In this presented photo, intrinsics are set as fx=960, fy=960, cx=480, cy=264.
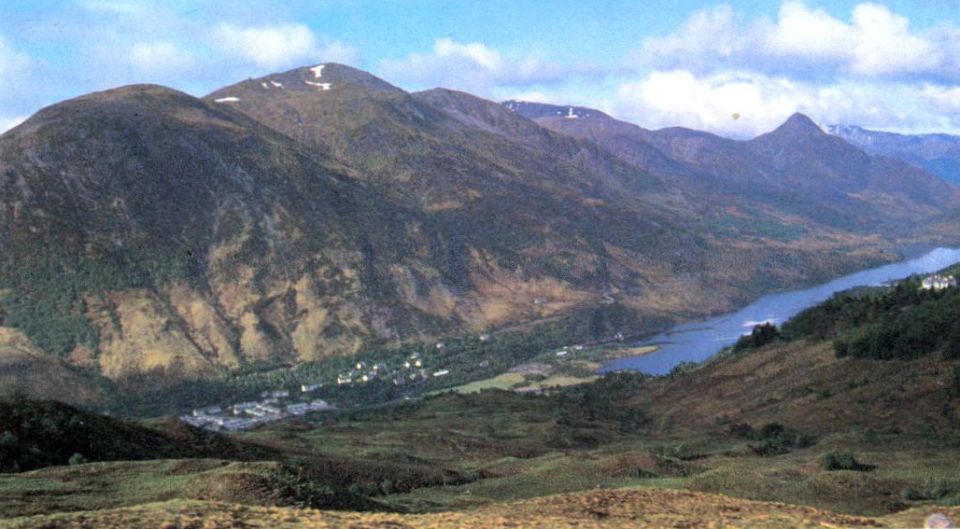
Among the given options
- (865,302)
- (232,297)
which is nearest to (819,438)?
(865,302)

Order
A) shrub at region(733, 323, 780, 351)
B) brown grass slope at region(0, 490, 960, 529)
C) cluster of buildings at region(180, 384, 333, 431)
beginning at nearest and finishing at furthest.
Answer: brown grass slope at region(0, 490, 960, 529)
shrub at region(733, 323, 780, 351)
cluster of buildings at region(180, 384, 333, 431)

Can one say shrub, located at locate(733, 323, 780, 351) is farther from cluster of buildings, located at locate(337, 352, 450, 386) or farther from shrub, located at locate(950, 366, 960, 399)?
cluster of buildings, located at locate(337, 352, 450, 386)

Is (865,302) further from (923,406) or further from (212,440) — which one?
(212,440)

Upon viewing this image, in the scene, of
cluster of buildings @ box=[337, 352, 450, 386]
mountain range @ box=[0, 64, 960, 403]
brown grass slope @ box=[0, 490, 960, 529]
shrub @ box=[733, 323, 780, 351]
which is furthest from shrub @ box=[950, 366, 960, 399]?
mountain range @ box=[0, 64, 960, 403]

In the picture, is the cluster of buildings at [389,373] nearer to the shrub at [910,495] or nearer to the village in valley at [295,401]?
→ the village in valley at [295,401]

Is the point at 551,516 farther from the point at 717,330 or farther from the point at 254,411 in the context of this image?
the point at 717,330
